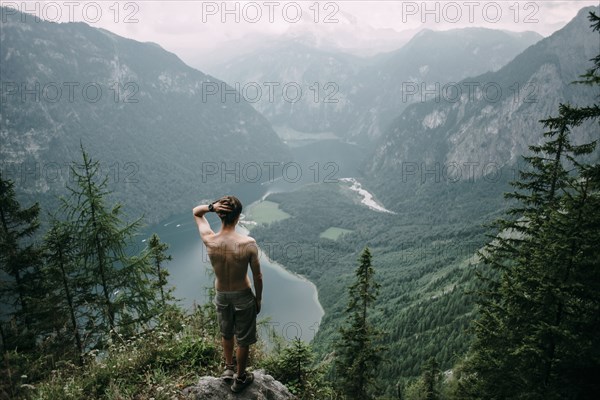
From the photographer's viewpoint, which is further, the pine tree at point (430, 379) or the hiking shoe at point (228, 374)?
the pine tree at point (430, 379)

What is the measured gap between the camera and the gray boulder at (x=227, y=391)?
6.30m

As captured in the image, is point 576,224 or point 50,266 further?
point 50,266

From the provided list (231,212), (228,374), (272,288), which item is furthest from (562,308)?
(272,288)

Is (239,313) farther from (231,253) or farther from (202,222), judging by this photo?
(202,222)

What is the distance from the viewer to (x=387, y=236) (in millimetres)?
172375

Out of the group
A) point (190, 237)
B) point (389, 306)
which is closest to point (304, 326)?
point (389, 306)

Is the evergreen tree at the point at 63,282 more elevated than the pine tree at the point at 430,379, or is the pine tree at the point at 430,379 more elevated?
the evergreen tree at the point at 63,282

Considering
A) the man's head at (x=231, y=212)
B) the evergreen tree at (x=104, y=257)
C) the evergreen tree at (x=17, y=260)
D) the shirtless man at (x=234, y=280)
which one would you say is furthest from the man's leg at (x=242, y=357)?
the evergreen tree at (x=17, y=260)

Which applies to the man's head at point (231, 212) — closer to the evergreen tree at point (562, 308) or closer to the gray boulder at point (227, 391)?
the gray boulder at point (227, 391)

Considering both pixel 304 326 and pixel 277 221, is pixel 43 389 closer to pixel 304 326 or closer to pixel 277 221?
pixel 304 326

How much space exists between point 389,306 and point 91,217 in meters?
98.0

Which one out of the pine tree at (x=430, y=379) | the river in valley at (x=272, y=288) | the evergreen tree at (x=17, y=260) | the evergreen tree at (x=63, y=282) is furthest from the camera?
the river in valley at (x=272, y=288)

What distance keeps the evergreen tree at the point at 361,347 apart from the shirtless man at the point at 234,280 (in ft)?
33.8

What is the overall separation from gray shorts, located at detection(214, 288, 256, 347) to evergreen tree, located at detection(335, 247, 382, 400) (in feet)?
33.8
